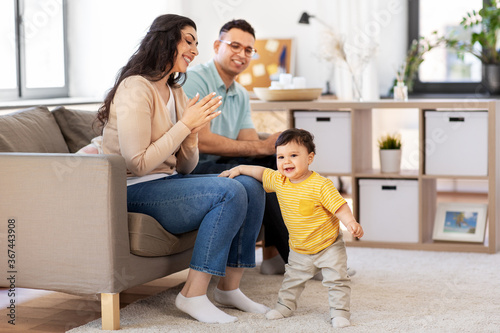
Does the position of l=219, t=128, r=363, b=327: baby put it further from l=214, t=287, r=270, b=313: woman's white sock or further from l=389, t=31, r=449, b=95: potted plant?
l=389, t=31, r=449, b=95: potted plant

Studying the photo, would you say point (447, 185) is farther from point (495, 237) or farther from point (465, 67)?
point (495, 237)

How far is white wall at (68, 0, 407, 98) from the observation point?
15.1 ft

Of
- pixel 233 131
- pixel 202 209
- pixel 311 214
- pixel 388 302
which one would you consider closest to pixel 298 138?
pixel 311 214

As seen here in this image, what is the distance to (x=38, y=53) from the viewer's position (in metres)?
4.28

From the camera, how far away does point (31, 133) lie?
257cm

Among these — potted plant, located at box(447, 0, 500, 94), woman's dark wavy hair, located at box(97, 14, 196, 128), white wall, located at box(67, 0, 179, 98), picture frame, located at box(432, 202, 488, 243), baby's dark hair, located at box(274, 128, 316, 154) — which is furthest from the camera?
potted plant, located at box(447, 0, 500, 94)


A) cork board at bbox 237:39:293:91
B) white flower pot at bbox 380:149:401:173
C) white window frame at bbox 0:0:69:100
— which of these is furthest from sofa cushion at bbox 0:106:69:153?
cork board at bbox 237:39:293:91

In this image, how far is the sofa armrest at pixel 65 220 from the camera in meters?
2.15

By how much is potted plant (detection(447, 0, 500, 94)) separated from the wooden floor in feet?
10.5

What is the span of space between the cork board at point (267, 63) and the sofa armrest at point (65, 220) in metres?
3.48

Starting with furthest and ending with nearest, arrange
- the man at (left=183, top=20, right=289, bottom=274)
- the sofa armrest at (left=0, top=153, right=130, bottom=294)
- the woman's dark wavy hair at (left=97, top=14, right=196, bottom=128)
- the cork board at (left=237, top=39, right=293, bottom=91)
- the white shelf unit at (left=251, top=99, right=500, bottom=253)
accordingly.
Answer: the cork board at (left=237, top=39, right=293, bottom=91) < the white shelf unit at (left=251, top=99, right=500, bottom=253) < the man at (left=183, top=20, right=289, bottom=274) < the woman's dark wavy hair at (left=97, top=14, right=196, bottom=128) < the sofa armrest at (left=0, top=153, right=130, bottom=294)

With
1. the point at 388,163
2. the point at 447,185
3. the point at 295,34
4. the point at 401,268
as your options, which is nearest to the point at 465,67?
the point at 447,185

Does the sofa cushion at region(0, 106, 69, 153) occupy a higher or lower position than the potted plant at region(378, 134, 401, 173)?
higher

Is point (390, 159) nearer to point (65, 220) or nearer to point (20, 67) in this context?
point (65, 220)
